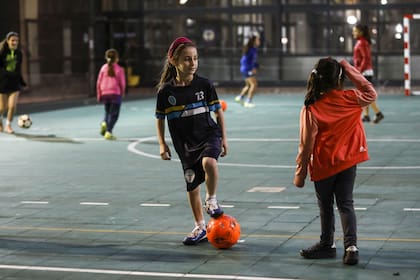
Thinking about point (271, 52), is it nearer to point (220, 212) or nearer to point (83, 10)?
point (83, 10)

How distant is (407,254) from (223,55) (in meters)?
27.4

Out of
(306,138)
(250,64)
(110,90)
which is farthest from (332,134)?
(250,64)

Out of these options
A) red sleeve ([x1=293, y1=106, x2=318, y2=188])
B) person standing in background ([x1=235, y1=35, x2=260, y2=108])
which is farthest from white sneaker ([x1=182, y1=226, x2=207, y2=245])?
person standing in background ([x1=235, y1=35, x2=260, y2=108])

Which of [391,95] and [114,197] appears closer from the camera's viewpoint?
[114,197]

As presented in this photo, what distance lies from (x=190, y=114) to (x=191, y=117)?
30mm

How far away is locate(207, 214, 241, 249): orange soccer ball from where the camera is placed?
30.3 feet

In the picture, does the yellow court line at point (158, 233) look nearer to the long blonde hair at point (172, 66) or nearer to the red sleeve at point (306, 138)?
the red sleeve at point (306, 138)

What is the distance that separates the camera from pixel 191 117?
31.7 feet

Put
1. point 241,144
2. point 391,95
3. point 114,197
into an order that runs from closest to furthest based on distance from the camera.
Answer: point 114,197, point 241,144, point 391,95

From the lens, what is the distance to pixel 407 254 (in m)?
8.88

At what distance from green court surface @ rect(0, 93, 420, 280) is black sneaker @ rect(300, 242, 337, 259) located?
8 centimetres

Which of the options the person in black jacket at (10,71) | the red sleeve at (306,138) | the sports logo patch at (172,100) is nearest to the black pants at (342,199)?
the red sleeve at (306,138)

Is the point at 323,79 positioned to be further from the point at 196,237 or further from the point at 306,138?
the point at 196,237

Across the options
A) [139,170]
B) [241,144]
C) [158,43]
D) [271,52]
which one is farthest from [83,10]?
[139,170]
